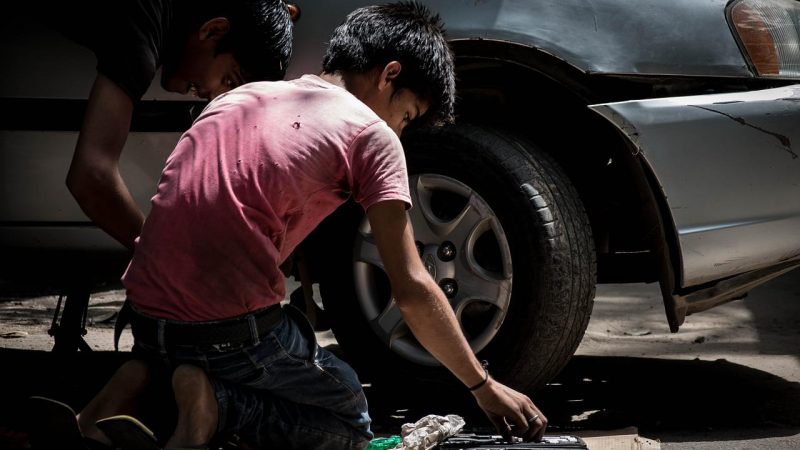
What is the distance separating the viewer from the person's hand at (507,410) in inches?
104

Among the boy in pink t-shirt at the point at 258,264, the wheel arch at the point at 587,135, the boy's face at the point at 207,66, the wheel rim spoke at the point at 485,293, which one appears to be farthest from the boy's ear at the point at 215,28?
the wheel rim spoke at the point at 485,293

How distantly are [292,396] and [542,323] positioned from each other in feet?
3.50

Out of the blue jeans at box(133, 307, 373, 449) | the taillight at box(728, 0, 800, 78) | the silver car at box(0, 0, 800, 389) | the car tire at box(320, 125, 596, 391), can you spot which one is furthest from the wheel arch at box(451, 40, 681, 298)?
the blue jeans at box(133, 307, 373, 449)

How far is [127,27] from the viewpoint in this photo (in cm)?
327

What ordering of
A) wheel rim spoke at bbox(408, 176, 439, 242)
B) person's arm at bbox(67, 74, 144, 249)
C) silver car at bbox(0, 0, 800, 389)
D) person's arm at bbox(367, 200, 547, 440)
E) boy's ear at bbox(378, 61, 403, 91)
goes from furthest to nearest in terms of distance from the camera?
wheel rim spoke at bbox(408, 176, 439, 242)
silver car at bbox(0, 0, 800, 389)
person's arm at bbox(67, 74, 144, 249)
boy's ear at bbox(378, 61, 403, 91)
person's arm at bbox(367, 200, 547, 440)

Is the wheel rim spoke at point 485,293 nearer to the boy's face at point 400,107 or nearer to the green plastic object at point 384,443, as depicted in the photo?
the green plastic object at point 384,443

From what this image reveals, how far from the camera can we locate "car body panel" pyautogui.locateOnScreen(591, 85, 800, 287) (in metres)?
3.53

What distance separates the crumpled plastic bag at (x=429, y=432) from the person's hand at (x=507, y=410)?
11.4 inches

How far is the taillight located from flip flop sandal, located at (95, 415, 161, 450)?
2.20 metres

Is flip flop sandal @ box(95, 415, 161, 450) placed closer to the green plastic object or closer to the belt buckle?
the belt buckle

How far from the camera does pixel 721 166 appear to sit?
3584 mm

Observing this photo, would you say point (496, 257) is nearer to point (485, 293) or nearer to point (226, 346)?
point (485, 293)

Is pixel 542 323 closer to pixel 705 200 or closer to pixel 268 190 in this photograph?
pixel 705 200

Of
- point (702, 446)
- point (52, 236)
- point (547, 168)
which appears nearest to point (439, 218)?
point (547, 168)
